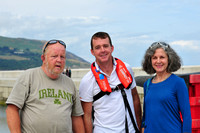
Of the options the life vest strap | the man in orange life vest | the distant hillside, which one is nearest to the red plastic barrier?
the man in orange life vest

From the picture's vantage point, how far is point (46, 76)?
3.10m

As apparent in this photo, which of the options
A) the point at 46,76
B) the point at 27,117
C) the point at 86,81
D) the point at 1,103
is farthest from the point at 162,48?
the point at 1,103

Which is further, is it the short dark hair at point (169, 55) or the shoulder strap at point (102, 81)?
the shoulder strap at point (102, 81)

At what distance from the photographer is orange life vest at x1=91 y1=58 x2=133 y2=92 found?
350 cm

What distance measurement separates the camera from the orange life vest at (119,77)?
350cm

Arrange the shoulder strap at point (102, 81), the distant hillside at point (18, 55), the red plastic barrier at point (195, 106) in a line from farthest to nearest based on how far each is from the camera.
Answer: the distant hillside at point (18, 55) → the red plastic barrier at point (195, 106) → the shoulder strap at point (102, 81)

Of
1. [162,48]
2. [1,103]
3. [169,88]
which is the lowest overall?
[1,103]

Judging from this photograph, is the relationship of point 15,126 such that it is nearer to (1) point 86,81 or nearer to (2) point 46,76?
(2) point 46,76

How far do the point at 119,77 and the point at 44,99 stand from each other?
1.04 meters

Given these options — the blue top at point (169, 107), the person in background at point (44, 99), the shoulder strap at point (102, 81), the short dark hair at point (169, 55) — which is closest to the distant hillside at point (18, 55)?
the shoulder strap at point (102, 81)

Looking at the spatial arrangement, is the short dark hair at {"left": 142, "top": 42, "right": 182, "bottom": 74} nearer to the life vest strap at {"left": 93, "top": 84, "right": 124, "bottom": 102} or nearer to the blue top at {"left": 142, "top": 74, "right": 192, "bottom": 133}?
the blue top at {"left": 142, "top": 74, "right": 192, "bottom": 133}

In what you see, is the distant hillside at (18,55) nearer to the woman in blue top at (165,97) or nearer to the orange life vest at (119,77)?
the orange life vest at (119,77)

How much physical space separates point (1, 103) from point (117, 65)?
73.8ft

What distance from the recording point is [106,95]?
353 centimetres
